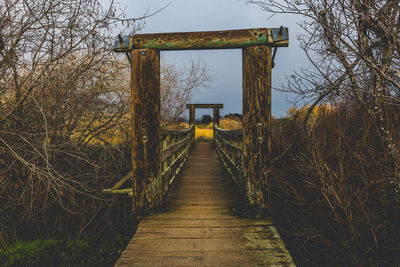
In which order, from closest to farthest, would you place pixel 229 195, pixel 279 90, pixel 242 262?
pixel 242 262, pixel 279 90, pixel 229 195

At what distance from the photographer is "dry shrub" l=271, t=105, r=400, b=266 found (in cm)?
278

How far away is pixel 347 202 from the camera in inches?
102

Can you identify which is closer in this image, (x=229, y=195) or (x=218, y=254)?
(x=218, y=254)

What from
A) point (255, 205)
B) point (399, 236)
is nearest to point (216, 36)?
point (255, 205)

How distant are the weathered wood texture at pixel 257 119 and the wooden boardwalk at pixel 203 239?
47 cm

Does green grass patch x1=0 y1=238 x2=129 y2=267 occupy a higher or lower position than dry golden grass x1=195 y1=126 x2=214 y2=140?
lower

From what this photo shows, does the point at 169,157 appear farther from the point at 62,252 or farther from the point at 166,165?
the point at 62,252

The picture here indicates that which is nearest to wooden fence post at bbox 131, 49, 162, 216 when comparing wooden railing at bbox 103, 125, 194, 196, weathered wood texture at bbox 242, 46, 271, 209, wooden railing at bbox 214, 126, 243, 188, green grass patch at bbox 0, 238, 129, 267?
wooden railing at bbox 103, 125, 194, 196

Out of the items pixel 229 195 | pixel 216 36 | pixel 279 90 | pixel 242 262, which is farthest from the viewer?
pixel 229 195

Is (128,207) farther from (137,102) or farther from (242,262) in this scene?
(242,262)

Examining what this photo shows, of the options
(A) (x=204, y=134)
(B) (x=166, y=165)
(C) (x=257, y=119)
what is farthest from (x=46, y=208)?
(A) (x=204, y=134)

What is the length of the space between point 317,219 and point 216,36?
2.87 m

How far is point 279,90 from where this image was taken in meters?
4.22

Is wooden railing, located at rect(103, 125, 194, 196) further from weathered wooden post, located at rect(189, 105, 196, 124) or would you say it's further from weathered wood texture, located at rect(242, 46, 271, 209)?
weathered wooden post, located at rect(189, 105, 196, 124)
